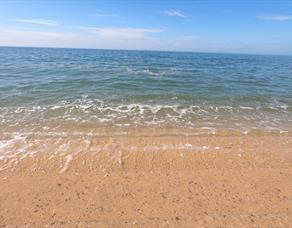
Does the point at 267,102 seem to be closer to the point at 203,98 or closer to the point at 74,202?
the point at 203,98

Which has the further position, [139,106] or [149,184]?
[139,106]

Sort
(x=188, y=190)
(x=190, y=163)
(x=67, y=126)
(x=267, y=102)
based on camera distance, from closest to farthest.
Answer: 1. (x=188, y=190)
2. (x=190, y=163)
3. (x=67, y=126)
4. (x=267, y=102)

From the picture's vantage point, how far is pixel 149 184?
541cm

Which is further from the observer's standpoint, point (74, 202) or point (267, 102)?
point (267, 102)

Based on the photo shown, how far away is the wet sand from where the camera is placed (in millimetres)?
4336

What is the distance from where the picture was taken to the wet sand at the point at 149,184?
4.34m

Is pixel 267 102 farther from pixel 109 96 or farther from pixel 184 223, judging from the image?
pixel 184 223

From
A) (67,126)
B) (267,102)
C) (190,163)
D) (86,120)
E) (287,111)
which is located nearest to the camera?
(190,163)

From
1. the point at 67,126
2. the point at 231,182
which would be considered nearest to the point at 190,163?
the point at 231,182

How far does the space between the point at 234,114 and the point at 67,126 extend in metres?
7.77

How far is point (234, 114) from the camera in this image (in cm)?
1109

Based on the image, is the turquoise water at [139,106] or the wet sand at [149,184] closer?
the wet sand at [149,184]

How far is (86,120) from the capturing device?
977 centimetres

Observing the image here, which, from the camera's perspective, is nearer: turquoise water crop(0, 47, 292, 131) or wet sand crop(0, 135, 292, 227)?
wet sand crop(0, 135, 292, 227)
